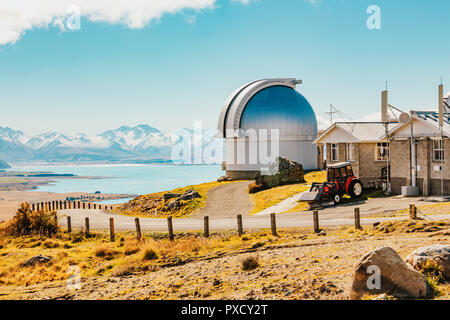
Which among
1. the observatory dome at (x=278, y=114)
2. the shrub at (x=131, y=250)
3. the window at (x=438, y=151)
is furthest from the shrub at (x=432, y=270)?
the observatory dome at (x=278, y=114)

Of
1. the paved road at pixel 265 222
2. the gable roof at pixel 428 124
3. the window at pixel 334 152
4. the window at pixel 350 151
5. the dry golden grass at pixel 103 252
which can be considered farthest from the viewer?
the window at pixel 334 152

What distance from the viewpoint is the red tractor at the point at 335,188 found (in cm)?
3134

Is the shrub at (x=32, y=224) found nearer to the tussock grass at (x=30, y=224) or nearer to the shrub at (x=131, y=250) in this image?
the tussock grass at (x=30, y=224)

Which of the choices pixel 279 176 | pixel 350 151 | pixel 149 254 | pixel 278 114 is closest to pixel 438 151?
pixel 350 151

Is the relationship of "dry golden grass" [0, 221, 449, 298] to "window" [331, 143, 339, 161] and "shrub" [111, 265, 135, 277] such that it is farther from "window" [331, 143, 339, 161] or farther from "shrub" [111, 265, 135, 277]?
"window" [331, 143, 339, 161]

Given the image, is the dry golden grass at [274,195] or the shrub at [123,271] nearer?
the shrub at [123,271]

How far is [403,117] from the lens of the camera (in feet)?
103

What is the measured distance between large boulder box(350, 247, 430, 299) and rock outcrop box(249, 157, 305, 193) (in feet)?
112

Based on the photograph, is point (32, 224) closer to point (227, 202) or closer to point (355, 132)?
point (227, 202)

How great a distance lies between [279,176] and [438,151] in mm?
17361

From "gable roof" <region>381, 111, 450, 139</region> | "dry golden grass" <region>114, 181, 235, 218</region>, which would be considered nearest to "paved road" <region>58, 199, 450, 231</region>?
"dry golden grass" <region>114, 181, 235, 218</region>

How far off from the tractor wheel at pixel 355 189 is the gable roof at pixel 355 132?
176 inches

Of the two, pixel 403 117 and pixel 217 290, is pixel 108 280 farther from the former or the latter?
pixel 403 117

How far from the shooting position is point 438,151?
98.7 feet
